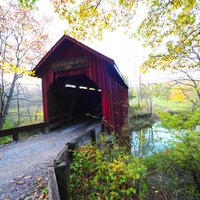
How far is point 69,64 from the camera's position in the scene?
6574 millimetres

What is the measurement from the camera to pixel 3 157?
4117 mm

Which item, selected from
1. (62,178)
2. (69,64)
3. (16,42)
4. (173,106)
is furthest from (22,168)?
(173,106)

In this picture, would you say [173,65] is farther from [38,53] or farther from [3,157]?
[38,53]

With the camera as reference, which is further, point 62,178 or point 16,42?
point 16,42

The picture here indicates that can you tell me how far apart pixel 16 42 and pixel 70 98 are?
227 inches

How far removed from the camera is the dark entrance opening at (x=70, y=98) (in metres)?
7.63

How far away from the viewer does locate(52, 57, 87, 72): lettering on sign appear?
6.38m

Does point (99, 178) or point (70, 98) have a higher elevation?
point (70, 98)

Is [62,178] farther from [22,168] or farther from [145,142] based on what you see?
[145,142]

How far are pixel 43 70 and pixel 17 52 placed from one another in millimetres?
4896

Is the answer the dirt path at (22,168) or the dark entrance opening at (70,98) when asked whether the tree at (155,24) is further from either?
the dirt path at (22,168)

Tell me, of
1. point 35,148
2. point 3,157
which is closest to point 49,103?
point 35,148

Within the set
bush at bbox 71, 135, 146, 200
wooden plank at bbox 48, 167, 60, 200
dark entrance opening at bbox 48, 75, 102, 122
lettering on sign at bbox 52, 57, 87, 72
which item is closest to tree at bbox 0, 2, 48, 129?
dark entrance opening at bbox 48, 75, 102, 122

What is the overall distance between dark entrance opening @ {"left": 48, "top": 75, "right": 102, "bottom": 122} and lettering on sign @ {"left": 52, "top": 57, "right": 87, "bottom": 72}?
989 mm
